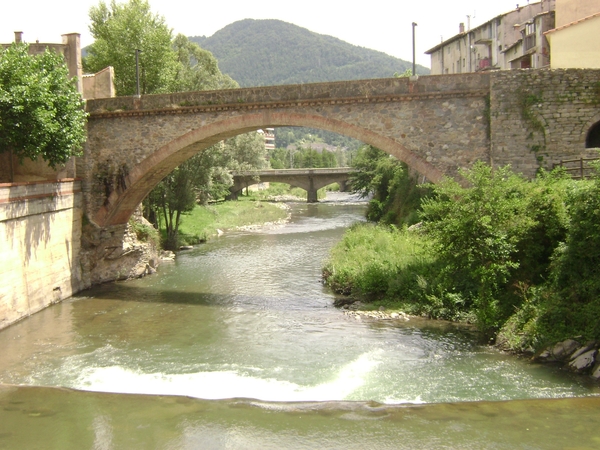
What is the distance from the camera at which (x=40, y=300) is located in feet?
57.2

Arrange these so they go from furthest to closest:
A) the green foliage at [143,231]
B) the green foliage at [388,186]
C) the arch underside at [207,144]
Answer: the green foliage at [388,186]
the green foliage at [143,231]
the arch underside at [207,144]

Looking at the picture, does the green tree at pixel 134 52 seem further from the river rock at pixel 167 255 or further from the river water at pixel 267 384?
the river water at pixel 267 384

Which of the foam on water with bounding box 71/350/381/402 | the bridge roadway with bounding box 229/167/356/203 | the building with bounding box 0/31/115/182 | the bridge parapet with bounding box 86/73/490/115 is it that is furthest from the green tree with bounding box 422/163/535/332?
the bridge roadway with bounding box 229/167/356/203

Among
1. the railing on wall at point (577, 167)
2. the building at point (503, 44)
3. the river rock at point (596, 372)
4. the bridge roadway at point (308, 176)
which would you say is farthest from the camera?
the bridge roadway at point (308, 176)

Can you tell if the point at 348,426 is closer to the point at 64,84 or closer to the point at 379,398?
the point at 379,398

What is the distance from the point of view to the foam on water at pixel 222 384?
11.1 metres

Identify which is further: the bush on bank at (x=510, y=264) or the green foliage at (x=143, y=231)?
the green foliage at (x=143, y=231)

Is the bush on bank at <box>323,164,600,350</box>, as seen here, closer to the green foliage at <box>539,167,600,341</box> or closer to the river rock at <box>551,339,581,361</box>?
the green foliage at <box>539,167,600,341</box>

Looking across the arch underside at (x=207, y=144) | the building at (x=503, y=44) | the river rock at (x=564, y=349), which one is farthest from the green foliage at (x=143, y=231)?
the building at (x=503, y=44)

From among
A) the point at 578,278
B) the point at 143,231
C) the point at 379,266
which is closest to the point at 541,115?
the point at 578,278

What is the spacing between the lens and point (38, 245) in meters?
17.5

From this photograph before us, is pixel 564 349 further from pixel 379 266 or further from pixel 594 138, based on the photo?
pixel 594 138

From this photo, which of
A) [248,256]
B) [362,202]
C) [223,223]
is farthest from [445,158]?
[362,202]

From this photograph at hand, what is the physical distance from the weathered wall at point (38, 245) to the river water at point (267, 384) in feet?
2.21
